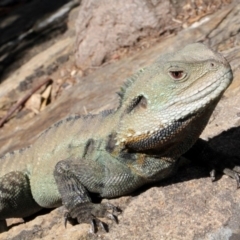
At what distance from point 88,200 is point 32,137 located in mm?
3612

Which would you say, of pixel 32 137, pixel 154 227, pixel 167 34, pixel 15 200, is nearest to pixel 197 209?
pixel 154 227

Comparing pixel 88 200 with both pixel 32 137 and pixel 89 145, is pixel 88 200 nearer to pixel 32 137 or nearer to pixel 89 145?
pixel 89 145

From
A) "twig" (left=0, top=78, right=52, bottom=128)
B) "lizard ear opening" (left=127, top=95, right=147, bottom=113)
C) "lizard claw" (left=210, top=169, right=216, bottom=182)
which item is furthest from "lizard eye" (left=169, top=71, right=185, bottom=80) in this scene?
"twig" (left=0, top=78, right=52, bottom=128)

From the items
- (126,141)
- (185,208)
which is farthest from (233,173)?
(126,141)

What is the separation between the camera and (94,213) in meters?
4.66

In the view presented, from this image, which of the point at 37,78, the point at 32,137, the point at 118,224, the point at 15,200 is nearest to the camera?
the point at 118,224

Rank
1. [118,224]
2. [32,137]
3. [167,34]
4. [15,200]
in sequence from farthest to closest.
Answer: [167,34], [32,137], [15,200], [118,224]

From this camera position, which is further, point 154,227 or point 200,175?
point 200,175

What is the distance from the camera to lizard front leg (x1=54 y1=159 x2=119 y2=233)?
4.66 m

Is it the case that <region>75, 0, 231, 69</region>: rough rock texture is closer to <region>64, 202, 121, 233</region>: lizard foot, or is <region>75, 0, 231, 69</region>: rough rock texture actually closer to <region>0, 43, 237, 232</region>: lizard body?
<region>0, 43, 237, 232</region>: lizard body

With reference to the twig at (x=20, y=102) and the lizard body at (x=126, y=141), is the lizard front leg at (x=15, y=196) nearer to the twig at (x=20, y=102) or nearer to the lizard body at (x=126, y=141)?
the lizard body at (x=126, y=141)

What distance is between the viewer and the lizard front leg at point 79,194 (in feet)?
15.3

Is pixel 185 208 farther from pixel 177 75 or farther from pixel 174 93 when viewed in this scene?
pixel 177 75

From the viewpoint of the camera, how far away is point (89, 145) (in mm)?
5035
